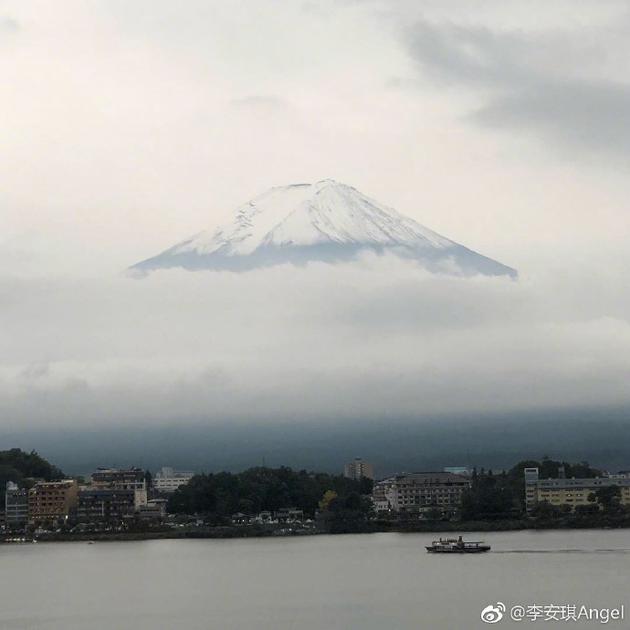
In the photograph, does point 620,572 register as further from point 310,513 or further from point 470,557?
point 310,513

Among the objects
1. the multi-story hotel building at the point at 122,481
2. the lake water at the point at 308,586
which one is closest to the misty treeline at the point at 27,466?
the multi-story hotel building at the point at 122,481

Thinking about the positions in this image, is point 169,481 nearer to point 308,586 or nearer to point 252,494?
point 252,494

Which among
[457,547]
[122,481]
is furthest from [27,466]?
[457,547]

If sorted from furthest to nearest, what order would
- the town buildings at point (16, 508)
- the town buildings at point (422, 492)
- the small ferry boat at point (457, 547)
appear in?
the town buildings at point (422, 492)
the town buildings at point (16, 508)
the small ferry boat at point (457, 547)

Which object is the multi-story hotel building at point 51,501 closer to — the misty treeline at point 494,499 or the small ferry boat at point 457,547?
the misty treeline at point 494,499

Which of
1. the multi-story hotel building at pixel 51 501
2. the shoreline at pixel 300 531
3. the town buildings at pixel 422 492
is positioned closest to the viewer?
the shoreline at pixel 300 531

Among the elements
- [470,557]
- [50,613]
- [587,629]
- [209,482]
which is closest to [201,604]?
[50,613]

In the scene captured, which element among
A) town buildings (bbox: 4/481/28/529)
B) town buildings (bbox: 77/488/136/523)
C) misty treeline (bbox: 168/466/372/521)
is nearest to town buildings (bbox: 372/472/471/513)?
misty treeline (bbox: 168/466/372/521)

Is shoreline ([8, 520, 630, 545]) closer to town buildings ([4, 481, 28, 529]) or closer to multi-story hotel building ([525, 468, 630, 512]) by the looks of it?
town buildings ([4, 481, 28, 529])
